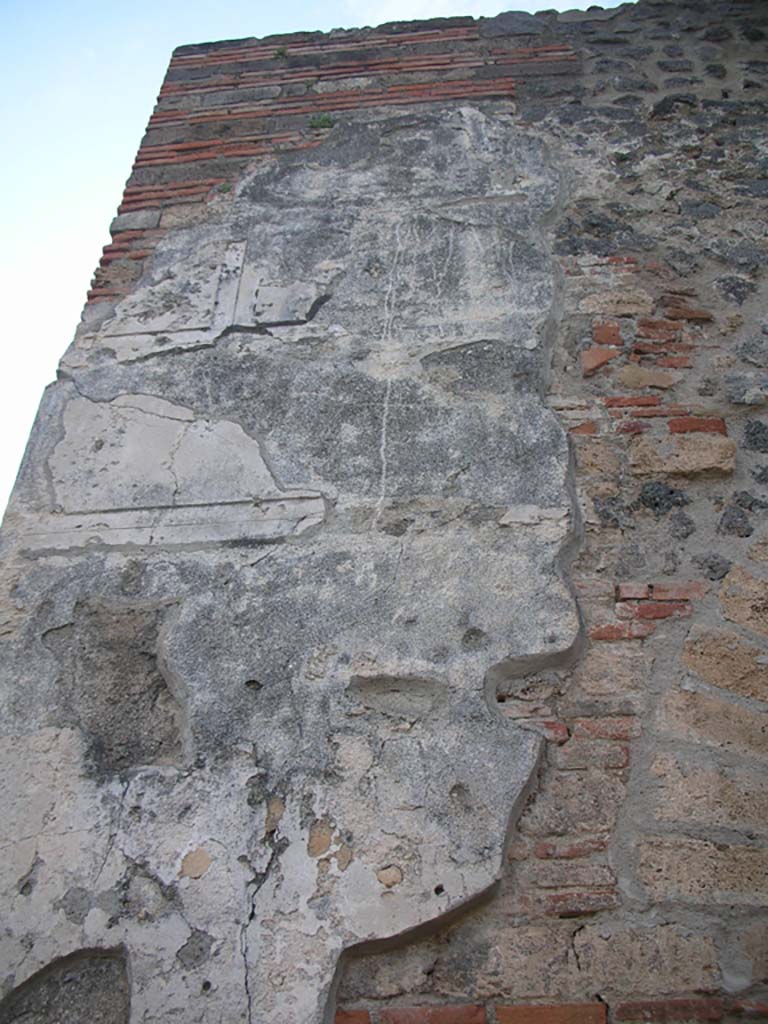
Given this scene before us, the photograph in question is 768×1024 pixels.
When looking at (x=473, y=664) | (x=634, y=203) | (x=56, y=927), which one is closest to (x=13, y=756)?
(x=56, y=927)

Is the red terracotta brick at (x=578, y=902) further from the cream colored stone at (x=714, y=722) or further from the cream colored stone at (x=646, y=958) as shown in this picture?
the cream colored stone at (x=714, y=722)

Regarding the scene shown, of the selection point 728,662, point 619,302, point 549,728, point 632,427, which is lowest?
point 549,728

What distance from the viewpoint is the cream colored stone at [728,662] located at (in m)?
2.14

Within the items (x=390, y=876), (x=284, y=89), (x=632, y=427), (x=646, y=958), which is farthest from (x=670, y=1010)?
(x=284, y=89)

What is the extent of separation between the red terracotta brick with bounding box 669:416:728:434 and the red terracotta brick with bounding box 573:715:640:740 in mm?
856

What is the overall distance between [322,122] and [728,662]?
2.45m

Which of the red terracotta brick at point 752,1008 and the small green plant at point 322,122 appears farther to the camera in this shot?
the small green plant at point 322,122

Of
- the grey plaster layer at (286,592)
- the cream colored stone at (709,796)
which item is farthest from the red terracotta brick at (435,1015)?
the cream colored stone at (709,796)

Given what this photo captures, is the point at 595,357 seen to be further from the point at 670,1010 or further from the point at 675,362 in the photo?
the point at 670,1010

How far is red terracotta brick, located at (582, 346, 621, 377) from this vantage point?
2.75 m

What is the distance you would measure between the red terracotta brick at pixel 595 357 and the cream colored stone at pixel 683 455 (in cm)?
26

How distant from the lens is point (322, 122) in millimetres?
3592

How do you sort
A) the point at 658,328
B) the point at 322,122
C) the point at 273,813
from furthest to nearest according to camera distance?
the point at 322,122 → the point at 658,328 → the point at 273,813

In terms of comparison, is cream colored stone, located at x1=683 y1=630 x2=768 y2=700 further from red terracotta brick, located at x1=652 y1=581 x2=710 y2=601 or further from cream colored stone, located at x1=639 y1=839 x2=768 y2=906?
cream colored stone, located at x1=639 y1=839 x2=768 y2=906
